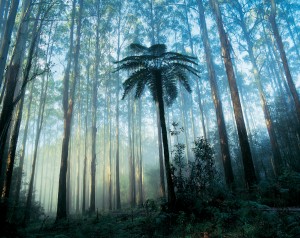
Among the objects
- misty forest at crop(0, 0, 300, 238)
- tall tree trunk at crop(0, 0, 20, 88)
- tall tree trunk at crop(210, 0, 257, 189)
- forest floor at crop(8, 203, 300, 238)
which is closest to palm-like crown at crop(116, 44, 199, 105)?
misty forest at crop(0, 0, 300, 238)

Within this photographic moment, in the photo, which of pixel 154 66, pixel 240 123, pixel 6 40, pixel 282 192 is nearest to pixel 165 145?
pixel 154 66

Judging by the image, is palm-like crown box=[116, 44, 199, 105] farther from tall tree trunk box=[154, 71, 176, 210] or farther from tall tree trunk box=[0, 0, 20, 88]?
tall tree trunk box=[0, 0, 20, 88]

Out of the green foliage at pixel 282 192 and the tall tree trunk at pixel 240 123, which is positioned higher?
the tall tree trunk at pixel 240 123

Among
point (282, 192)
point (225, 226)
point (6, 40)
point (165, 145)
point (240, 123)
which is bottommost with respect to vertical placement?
point (225, 226)

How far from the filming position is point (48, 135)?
41500mm

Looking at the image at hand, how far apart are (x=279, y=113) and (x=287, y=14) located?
14817 millimetres

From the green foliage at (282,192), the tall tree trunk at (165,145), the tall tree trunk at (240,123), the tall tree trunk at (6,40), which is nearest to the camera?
the green foliage at (282,192)

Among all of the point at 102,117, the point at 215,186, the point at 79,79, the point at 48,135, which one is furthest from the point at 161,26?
the point at 48,135

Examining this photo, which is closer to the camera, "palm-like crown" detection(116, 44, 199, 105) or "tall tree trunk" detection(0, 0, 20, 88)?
"tall tree trunk" detection(0, 0, 20, 88)

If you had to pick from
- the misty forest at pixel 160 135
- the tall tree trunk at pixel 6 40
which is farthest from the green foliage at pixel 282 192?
the tall tree trunk at pixel 6 40

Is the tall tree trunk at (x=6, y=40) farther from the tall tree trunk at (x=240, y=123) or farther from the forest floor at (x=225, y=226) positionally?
the tall tree trunk at (x=240, y=123)

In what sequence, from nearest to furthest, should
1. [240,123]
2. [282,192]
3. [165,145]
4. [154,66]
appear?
[282,192], [165,145], [154,66], [240,123]

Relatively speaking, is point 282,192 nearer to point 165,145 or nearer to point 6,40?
point 165,145

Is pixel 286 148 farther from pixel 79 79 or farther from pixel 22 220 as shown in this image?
pixel 79 79
